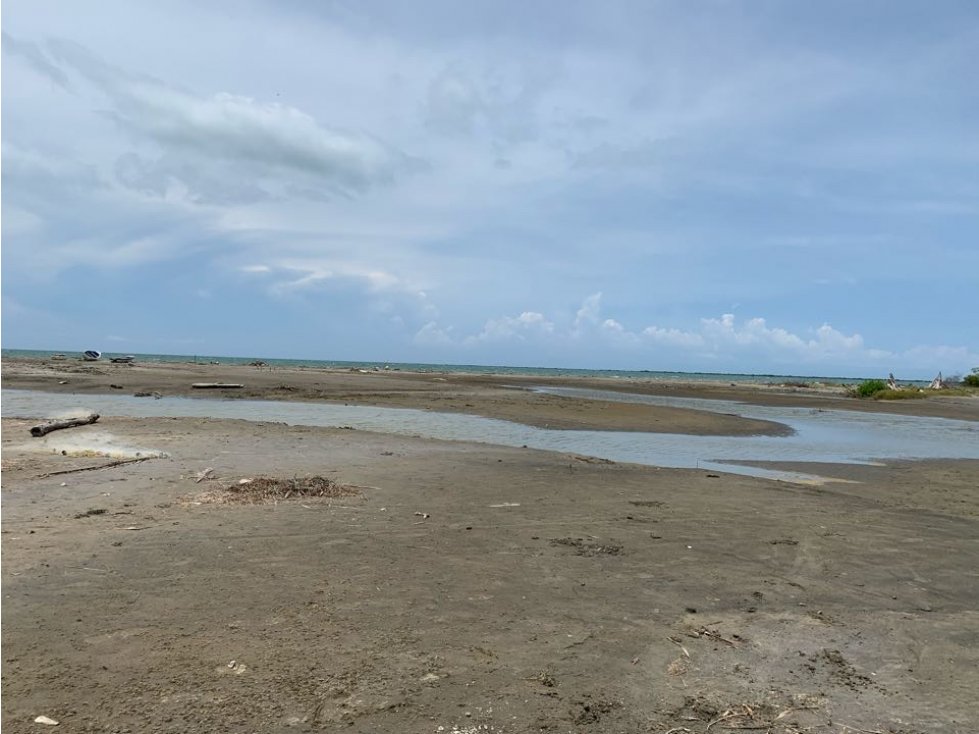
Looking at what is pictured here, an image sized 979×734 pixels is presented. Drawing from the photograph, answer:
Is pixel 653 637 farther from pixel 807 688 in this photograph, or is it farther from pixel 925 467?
pixel 925 467

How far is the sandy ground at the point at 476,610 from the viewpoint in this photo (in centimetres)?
436

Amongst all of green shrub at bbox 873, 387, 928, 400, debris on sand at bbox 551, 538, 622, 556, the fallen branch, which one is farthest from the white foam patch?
green shrub at bbox 873, 387, 928, 400

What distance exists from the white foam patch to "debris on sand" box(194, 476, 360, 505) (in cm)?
429

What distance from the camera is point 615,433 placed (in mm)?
24422

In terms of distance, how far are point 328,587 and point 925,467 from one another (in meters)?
17.3

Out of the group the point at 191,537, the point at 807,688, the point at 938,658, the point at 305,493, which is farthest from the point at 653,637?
the point at 305,493

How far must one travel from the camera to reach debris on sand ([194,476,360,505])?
982 centimetres

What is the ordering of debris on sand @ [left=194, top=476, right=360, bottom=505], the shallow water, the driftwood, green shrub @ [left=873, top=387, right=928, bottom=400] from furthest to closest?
green shrub @ [left=873, top=387, right=928, bottom=400], the shallow water, the driftwood, debris on sand @ [left=194, top=476, right=360, bottom=505]

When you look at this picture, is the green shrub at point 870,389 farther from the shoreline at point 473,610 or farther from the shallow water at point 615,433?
the shoreline at point 473,610

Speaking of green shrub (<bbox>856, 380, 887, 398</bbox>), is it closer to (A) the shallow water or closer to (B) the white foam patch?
(A) the shallow water

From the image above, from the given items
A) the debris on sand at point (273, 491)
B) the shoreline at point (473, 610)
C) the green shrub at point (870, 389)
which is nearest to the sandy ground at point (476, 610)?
the shoreline at point (473, 610)

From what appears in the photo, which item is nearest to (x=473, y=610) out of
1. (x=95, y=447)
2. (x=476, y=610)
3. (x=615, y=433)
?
(x=476, y=610)

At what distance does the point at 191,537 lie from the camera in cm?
779

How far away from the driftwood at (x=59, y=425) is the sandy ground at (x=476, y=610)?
595 cm
